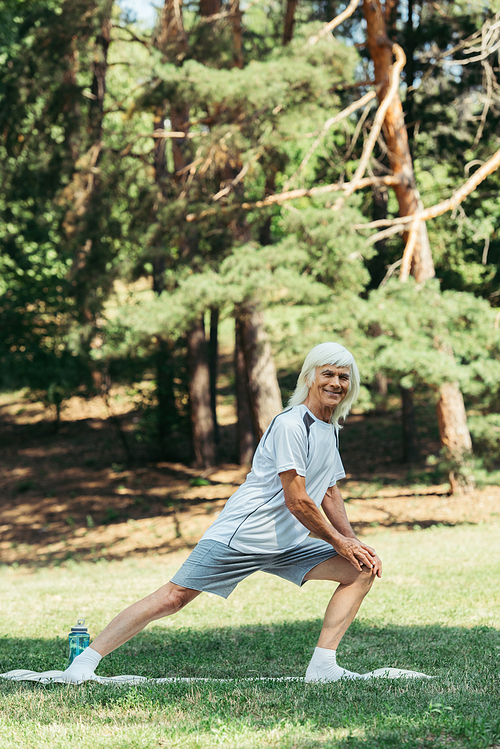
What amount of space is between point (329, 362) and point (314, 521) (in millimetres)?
851

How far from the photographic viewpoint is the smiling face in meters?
3.83

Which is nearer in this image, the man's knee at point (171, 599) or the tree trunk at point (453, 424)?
the man's knee at point (171, 599)

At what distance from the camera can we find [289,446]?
364 centimetres

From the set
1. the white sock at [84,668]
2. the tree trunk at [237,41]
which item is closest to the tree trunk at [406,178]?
the tree trunk at [237,41]

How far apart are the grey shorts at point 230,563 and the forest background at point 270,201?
6.59 meters

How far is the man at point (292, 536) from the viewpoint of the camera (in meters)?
3.69

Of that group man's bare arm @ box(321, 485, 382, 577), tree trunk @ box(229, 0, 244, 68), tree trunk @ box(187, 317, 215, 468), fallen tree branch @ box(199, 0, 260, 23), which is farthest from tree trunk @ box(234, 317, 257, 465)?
man's bare arm @ box(321, 485, 382, 577)

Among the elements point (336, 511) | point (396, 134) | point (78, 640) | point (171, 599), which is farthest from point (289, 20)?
point (171, 599)

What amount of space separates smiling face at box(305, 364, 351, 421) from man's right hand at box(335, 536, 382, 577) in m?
0.67

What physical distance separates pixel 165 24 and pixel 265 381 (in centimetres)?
716

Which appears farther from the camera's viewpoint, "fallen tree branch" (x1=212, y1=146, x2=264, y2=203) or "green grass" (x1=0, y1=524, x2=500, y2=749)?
"fallen tree branch" (x1=212, y1=146, x2=264, y2=203)

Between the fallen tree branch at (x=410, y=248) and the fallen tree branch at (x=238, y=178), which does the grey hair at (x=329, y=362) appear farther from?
the fallen tree branch at (x=410, y=248)

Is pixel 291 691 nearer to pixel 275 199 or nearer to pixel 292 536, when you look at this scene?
pixel 292 536

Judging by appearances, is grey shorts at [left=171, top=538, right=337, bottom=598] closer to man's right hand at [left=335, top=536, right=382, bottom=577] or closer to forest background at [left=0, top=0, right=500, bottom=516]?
man's right hand at [left=335, top=536, right=382, bottom=577]
